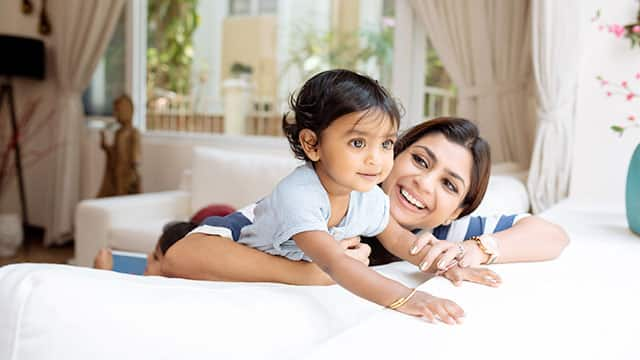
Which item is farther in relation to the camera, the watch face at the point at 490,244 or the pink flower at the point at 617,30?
the pink flower at the point at 617,30

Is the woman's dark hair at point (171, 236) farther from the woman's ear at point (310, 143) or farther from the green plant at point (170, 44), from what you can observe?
the green plant at point (170, 44)

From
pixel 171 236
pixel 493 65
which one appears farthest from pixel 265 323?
pixel 493 65

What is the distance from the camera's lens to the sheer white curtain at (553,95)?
2664mm

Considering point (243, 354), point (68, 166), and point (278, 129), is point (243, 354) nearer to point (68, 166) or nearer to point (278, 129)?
point (278, 129)

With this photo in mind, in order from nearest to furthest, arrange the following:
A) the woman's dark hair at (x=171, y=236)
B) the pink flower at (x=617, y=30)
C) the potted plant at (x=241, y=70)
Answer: the woman's dark hair at (x=171, y=236) → the pink flower at (x=617, y=30) → the potted plant at (x=241, y=70)

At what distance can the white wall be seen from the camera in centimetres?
241

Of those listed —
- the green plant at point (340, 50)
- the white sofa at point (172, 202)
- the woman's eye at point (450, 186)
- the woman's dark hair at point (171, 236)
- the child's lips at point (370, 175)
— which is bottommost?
the white sofa at point (172, 202)

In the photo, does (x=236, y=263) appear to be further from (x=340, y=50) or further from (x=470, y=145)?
(x=340, y=50)

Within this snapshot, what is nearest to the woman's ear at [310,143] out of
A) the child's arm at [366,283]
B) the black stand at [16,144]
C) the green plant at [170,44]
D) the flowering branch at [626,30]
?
the child's arm at [366,283]

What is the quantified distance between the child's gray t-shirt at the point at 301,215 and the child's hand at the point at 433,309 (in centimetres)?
20

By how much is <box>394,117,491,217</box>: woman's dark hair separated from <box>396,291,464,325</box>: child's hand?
62 cm

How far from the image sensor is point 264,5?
14.9 ft

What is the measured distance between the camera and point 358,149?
101 cm

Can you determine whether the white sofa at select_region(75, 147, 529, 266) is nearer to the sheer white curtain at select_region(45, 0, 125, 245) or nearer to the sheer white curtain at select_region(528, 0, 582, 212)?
the sheer white curtain at select_region(528, 0, 582, 212)
